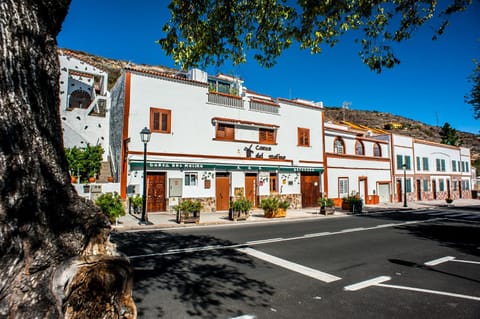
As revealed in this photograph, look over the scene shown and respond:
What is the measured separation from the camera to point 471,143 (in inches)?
2729

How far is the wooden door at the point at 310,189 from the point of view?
74.0ft

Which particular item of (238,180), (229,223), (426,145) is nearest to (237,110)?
(238,180)

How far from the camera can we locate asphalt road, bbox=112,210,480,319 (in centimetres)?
416

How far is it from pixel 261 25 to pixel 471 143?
8464 centimetres

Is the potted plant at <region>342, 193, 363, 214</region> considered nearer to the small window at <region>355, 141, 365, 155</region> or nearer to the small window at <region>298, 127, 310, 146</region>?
the small window at <region>298, 127, 310, 146</region>

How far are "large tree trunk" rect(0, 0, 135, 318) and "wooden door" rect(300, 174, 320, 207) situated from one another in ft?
69.7

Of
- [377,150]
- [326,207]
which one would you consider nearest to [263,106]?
[326,207]

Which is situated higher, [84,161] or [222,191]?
[84,161]

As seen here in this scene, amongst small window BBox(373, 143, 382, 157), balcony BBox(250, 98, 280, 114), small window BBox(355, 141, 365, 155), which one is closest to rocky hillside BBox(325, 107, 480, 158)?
small window BBox(373, 143, 382, 157)

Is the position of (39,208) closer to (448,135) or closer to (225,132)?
(225,132)

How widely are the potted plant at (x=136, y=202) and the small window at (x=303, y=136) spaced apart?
1326 cm

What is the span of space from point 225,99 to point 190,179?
20.3ft

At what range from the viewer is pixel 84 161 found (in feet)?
52.6

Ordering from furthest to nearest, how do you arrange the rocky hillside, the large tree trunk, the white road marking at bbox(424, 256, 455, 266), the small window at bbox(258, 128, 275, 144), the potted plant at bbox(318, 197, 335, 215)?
the rocky hillside < the small window at bbox(258, 128, 275, 144) < the potted plant at bbox(318, 197, 335, 215) < the white road marking at bbox(424, 256, 455, 266) < the large tree trunk
